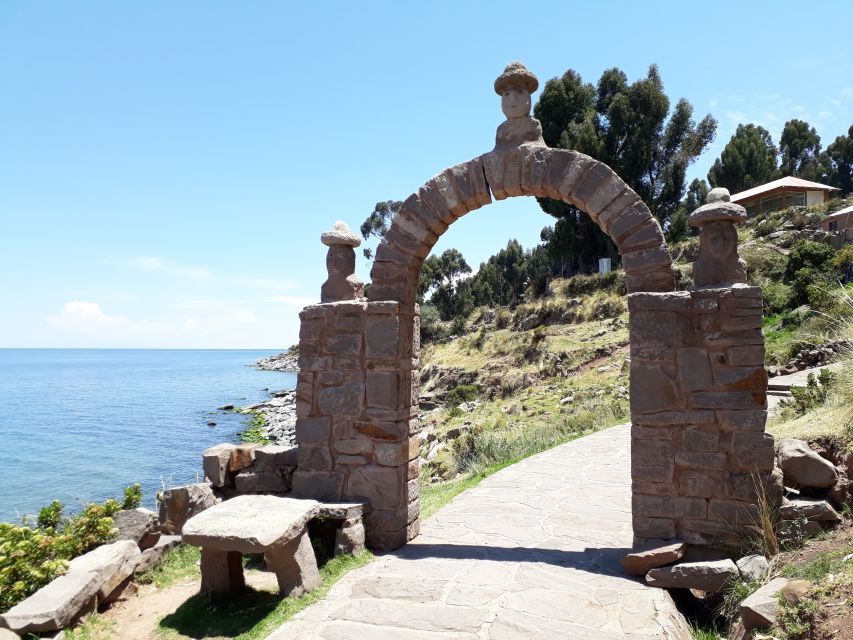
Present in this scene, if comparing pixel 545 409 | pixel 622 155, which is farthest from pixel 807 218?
pixel 545 409

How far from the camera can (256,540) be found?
4.23m

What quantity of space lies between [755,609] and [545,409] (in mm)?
12525

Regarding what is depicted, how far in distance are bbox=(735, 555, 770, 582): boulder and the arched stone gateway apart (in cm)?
36

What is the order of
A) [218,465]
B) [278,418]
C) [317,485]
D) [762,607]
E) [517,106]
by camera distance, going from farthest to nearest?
[278,418]
[218,465]
[317,485]
[517,106]
[762,607]

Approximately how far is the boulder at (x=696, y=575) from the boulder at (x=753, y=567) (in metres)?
0.06

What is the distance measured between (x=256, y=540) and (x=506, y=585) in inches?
84.4

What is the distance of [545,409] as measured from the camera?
635 inches

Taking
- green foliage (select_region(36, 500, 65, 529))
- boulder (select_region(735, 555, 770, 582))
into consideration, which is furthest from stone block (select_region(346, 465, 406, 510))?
boulder (select_region(735, 555, 770, 582))

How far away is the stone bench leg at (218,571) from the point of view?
4.86 m

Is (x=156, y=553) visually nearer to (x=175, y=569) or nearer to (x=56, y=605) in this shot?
(x=175, y=569)

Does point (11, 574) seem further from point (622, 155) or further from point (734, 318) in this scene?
point (622, 155)

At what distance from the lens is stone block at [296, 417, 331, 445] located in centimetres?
606

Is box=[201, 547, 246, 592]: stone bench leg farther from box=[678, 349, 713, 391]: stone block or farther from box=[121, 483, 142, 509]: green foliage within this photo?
box=[678, 349, 713, 391]: stone block

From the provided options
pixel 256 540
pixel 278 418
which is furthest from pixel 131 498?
pixel 278 418
